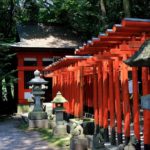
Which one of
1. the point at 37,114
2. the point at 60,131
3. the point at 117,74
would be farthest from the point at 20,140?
the point at 117,74

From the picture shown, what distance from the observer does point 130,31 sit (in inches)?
319

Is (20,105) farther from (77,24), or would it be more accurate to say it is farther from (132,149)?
(132,149)

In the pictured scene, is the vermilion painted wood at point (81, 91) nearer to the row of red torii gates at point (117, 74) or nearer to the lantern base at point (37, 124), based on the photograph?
the row of red torii gates at point (117, 74)

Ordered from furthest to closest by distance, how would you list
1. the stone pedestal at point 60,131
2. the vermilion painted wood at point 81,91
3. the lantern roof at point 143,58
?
the vermilion painted wood at point 81,91 → the stone pedestal at point 60,131 → the lantern roof at point 143,58

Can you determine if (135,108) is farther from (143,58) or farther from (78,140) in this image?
(143,58)

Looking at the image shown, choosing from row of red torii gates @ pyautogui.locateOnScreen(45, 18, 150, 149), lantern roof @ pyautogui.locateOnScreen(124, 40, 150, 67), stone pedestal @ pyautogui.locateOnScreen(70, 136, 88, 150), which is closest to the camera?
lantern roof @ pyautogui.locateOnScreen(124, 40, 150, 67)

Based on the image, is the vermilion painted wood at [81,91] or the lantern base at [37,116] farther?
the lantern base at [37,116]

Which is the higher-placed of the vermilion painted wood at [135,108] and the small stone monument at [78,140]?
the vermilion painted wood at [135,108]

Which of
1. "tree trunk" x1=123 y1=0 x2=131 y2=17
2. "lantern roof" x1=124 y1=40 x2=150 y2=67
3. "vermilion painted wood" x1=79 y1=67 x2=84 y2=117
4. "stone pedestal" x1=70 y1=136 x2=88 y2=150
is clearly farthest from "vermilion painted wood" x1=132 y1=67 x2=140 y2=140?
"tree trunk" x1=123 y1=0 x2=131 y2=17

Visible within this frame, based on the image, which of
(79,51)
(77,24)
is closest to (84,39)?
(77,24)

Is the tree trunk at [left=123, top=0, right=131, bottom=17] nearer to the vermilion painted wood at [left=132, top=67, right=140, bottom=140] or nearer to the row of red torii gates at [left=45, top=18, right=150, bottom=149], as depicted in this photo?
the row of red torii gates at [left=45, top=18, right=150, bottom=149]

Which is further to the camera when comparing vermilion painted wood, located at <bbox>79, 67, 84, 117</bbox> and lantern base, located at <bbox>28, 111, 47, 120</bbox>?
lantern base, located at <bbox>28, 111, 47, 120</bbox>

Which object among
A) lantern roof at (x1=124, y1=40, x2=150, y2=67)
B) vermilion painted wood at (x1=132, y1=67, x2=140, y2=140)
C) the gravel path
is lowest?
the gravel path

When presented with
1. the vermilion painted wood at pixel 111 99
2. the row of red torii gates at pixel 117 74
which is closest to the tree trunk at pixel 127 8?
the row of red torii gates at pixel 117 74
